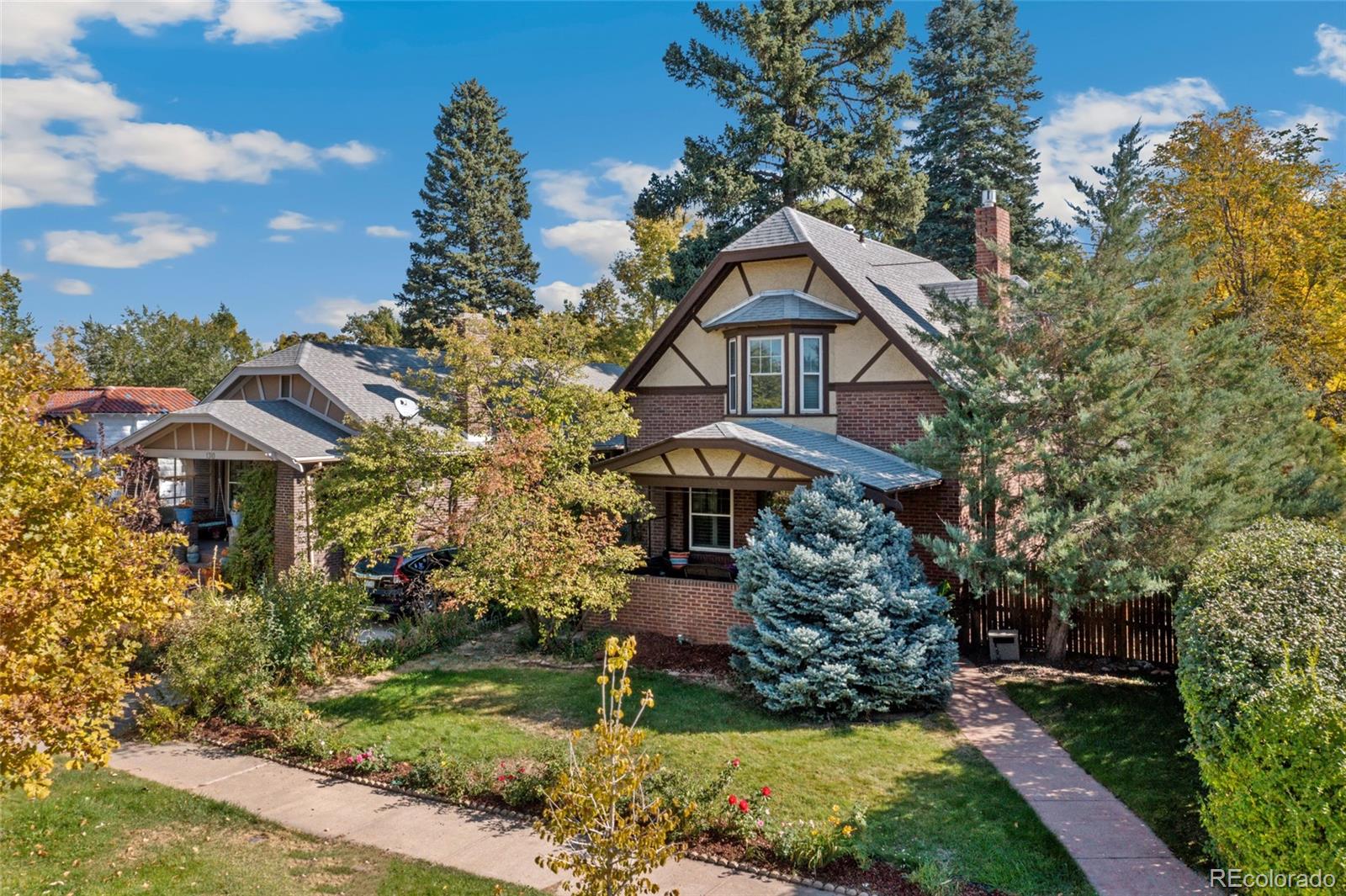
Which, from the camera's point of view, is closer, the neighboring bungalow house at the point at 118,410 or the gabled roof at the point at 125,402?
the neighboring bungalow house at the point at 118,410

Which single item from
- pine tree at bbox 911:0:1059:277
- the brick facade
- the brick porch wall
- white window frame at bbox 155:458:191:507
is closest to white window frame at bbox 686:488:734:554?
the brick facade

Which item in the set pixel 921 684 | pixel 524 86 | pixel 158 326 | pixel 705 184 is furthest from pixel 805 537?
pixel 158 326

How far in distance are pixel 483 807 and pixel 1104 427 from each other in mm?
10429

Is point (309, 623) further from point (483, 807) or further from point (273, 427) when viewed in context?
point (273, 427)

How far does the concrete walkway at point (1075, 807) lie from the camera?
7.12 meters

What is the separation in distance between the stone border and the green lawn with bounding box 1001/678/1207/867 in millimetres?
3364

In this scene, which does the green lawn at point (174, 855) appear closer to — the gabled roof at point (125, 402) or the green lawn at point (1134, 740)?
the green lawn at point (1134, 740)

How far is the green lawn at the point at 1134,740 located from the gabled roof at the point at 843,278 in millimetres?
6316

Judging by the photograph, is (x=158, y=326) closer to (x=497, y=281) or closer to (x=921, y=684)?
(x=497, y=281)

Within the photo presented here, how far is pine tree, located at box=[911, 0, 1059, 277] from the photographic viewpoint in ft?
125

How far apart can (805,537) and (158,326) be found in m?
47.8

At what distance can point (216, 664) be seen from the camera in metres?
11.8

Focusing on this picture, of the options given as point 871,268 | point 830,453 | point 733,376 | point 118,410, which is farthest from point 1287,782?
point 118,410

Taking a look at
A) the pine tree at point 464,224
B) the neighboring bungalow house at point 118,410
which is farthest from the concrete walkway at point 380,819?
the pine tree at point 464,224
